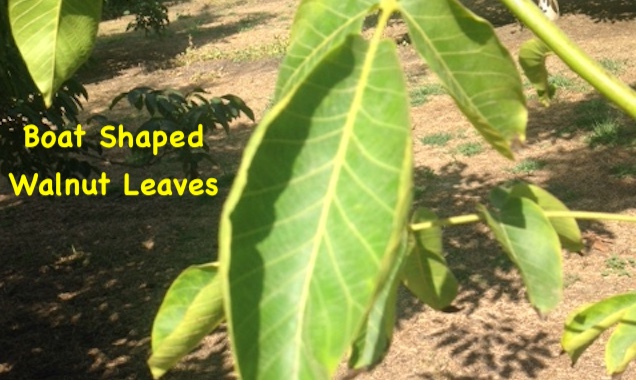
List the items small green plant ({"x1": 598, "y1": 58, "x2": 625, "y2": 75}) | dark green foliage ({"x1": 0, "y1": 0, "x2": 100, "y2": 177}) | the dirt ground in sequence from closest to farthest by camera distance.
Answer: dark green foliage ({"x1": 0, "y1": 0, "x2": 100, "y2": 177}) → the dirt ground → small green plant ({"x1": 598, "y1": 58, "x2": 625, "y2": 75})

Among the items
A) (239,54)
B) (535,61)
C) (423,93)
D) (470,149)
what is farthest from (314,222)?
(239,54)

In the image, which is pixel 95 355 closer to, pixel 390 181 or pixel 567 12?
pixel 390 181

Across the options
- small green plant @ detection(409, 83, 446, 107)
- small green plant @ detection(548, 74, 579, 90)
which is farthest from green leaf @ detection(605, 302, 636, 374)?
small green plant @ detection(548, 74, 579, 90)

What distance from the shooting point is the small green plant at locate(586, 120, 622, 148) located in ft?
17.6

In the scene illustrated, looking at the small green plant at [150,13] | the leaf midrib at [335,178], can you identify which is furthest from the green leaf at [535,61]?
the small green plant at [150,13]

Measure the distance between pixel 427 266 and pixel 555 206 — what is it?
118 mm

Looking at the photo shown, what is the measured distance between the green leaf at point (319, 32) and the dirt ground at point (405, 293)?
1.72 metres

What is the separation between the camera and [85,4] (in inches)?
21.1

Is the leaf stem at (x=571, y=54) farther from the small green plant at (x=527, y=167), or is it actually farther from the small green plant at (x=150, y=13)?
the small green plant at (x=150, y=13)

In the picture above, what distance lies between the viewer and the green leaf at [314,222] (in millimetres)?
308

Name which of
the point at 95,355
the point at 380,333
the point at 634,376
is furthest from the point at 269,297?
the point at 95,355

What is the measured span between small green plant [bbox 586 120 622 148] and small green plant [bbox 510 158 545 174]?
1.53ft

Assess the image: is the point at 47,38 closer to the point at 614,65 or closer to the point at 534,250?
the point at 534,250

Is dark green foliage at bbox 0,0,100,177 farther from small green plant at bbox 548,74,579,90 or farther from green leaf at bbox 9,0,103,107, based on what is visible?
small green plant at bbox 548,74,579,90
